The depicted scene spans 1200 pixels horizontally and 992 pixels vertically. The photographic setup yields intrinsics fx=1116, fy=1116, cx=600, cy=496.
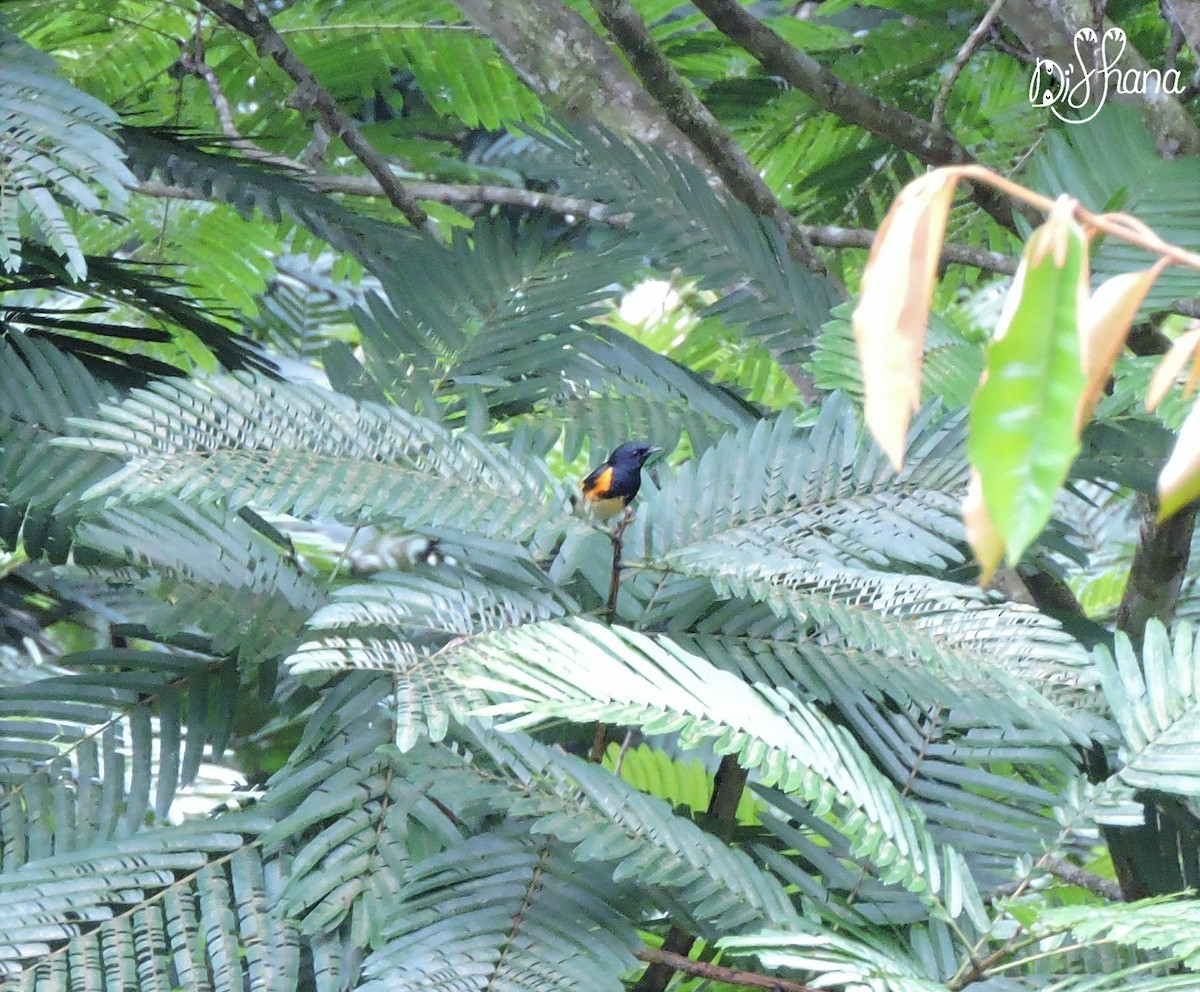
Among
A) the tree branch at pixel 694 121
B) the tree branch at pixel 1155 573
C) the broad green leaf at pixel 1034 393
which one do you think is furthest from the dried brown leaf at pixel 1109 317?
the tree branch at pixel 694 121

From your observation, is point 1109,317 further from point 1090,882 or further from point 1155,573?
point 1090,882

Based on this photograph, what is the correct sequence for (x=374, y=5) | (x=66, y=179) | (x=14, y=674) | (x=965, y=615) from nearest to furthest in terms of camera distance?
(x=965, y=615) < (x=66, y=179) < (x=14, y=674) < (x=374, y=5)

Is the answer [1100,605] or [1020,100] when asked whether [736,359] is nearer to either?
[1020,100]

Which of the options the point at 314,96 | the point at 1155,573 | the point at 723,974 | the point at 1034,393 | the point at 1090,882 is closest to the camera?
the point at 1034,393

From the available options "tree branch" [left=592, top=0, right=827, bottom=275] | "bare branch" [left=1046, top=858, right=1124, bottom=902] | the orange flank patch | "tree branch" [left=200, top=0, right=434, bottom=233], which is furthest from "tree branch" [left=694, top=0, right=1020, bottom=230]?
"bare branch" [left=1046, top=858, right=1124, bottom=902]

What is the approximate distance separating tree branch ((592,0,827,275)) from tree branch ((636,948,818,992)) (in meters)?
0.97

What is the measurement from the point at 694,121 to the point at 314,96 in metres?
0.55

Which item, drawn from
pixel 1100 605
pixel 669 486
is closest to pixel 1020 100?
pixel 1100 605

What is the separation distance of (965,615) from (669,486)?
0.94 feet

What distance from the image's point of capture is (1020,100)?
2115 mm

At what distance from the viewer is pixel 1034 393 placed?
12.2 inches

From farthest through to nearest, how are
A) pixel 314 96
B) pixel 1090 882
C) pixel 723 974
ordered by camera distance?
pixel 314 96, pixel 1090 882, pixel 723 974
